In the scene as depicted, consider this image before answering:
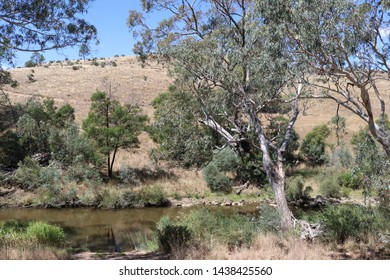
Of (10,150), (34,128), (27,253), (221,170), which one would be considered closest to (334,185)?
(221,170)

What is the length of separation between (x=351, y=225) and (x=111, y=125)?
18.9 m

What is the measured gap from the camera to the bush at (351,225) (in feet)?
28.1

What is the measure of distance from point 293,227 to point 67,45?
6697 millimetres

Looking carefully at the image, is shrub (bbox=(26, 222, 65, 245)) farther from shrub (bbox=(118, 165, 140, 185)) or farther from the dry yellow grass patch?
shrub (bbox=(118, 165, 140, 185))

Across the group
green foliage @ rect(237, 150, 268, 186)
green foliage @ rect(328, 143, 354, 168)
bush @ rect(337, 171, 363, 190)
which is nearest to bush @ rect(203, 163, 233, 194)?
green foliage @ rect(237, 150, 268, 186)

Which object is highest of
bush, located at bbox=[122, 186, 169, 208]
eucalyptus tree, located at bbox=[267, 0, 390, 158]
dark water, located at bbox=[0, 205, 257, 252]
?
eucalyptus tree, located at bbox=[267, 0, 390, 158]

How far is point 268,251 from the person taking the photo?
7.12 metres

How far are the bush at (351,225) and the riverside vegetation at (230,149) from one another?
28mm

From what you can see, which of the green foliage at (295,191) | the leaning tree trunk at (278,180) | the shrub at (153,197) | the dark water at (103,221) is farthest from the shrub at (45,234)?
the green foliage at (295,191)

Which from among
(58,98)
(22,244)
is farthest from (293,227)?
(58,98)

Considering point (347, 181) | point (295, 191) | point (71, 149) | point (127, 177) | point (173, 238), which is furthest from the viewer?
point (71, 149)

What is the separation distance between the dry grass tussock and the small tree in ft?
56.0

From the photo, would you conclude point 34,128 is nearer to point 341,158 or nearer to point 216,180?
point 216,180

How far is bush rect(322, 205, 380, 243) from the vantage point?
8562mm
